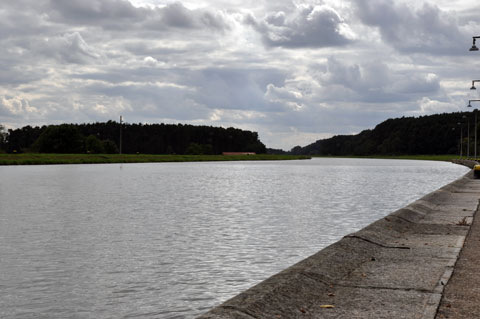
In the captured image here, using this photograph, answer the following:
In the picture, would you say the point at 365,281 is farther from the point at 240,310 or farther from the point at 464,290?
the point at 240,310

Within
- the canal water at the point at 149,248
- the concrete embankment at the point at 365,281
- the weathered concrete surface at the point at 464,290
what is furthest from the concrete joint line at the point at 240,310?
the weathered concrete surface at the point at 464,290

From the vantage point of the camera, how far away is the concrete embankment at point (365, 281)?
279 inches

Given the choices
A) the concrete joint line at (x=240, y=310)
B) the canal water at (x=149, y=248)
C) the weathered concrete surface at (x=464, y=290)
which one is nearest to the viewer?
the concrete joint line at (x=240, y=310)

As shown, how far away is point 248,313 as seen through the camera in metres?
6.70

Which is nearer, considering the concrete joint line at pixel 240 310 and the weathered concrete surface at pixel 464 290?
the concrete joint line at pixel 240 310

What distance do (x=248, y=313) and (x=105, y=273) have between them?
563 cm

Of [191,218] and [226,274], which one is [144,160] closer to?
[191,218]

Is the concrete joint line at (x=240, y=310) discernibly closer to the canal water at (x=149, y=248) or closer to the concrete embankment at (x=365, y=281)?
the concrete embankment at (x=365, y=281)

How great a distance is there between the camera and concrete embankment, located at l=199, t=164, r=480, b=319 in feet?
23.2

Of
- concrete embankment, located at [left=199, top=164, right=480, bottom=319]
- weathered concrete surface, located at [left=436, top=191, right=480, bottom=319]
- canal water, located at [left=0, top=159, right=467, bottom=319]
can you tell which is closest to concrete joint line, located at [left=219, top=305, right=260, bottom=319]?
concrete embankment, located at [left=199, top=164, right=480, bottom=319]

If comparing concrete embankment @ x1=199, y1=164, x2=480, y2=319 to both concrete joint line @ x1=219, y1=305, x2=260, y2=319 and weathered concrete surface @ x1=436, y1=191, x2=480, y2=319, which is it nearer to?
concrete joint line @ x1=219, y1=305, x2=260, y2=319

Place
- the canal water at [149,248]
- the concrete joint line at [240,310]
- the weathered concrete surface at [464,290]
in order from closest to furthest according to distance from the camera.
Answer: the concrete joint line at [240,310] < the weathered concrete surface at [464,290] < the canal water at [149,248]

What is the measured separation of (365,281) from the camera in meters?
8.80

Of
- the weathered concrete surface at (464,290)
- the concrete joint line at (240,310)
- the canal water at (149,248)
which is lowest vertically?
the canal water at (149,248)
